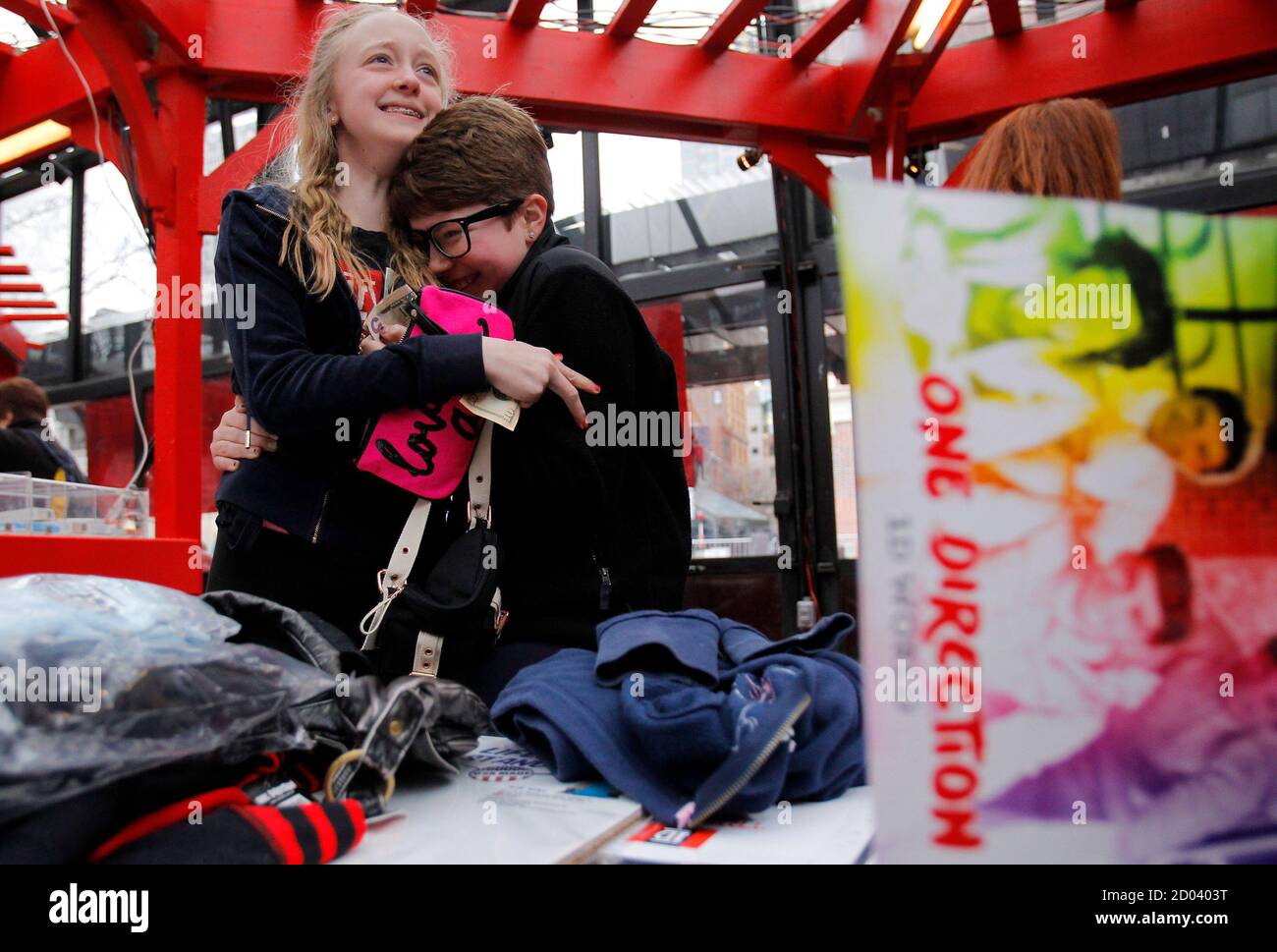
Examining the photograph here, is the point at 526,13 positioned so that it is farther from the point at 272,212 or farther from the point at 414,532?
the point at 414,532

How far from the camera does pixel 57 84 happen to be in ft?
10.9

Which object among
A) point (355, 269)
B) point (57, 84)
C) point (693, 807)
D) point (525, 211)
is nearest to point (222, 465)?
point (355, 269)

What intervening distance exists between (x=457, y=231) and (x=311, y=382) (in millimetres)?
289

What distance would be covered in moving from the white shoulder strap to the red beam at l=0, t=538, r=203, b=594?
1.25 ft

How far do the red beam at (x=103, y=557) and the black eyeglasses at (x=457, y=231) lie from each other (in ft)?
1.86

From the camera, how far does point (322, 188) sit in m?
1.21

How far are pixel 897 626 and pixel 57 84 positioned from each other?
3834mm

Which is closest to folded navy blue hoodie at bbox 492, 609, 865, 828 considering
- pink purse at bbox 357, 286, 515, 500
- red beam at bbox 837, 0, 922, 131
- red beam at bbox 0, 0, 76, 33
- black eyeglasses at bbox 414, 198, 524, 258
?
pink purse at bbox 357, 286, 515, 500

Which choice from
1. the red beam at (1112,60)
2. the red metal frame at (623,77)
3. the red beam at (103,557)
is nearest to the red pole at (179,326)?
the red metal frame at (623,77)

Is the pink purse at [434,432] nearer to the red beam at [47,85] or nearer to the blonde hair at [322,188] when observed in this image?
the blonde hair at [322,188]

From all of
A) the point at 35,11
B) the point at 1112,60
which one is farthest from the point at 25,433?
the point at 1112,60

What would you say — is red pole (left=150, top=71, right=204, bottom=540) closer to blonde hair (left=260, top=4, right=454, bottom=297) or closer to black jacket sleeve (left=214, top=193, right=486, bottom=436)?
blonde hair (left=260, top=4, right=454, bottom=297)

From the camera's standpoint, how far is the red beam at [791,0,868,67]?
2.94 m

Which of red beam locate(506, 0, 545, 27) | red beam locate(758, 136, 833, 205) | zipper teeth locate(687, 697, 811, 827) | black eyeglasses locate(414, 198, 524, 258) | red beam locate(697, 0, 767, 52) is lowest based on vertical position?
zipper teeth locate(687, 697, 811, 827)
